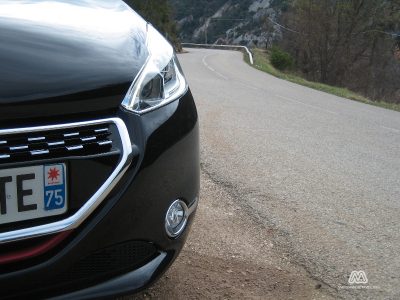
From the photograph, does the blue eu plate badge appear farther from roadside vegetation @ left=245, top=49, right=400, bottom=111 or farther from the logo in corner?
roadside vegetation @ left=245, top=49, right=400, bottom=111

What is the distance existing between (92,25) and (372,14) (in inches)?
1312

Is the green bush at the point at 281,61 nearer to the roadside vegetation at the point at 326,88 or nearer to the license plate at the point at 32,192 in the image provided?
the roadside vegetation at the point at 326,88

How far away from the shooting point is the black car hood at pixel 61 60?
1.43 m

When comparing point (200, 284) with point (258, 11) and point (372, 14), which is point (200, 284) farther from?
point (258, 11)

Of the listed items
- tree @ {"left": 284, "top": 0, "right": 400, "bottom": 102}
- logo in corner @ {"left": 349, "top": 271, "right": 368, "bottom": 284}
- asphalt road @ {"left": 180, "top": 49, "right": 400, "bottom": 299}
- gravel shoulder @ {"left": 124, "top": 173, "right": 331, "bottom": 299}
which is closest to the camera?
gravel shoulder @ {"left": 124, "top": 173, "right": 331, "bottom": 299}

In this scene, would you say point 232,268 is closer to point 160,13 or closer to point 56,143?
point 56,143

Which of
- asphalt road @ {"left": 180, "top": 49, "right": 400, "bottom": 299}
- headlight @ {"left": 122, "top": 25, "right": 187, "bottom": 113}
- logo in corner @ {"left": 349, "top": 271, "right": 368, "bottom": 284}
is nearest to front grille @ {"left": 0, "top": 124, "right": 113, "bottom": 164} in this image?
headlight @ {"left": 122, "top": 25, "right": 187, "bottom": 113}

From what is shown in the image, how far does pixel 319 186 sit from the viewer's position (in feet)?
13.2

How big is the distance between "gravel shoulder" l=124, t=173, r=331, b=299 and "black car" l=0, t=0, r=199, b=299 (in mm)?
585

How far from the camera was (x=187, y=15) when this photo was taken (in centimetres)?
9350

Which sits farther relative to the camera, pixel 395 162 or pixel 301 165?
pixel 395 162

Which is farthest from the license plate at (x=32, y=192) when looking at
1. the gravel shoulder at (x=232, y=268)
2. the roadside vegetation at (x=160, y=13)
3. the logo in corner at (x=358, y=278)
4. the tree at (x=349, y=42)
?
the tree at (x=349, y=42)

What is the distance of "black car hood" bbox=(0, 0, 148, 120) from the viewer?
1.43 metres

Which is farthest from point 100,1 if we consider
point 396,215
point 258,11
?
point 258,11
